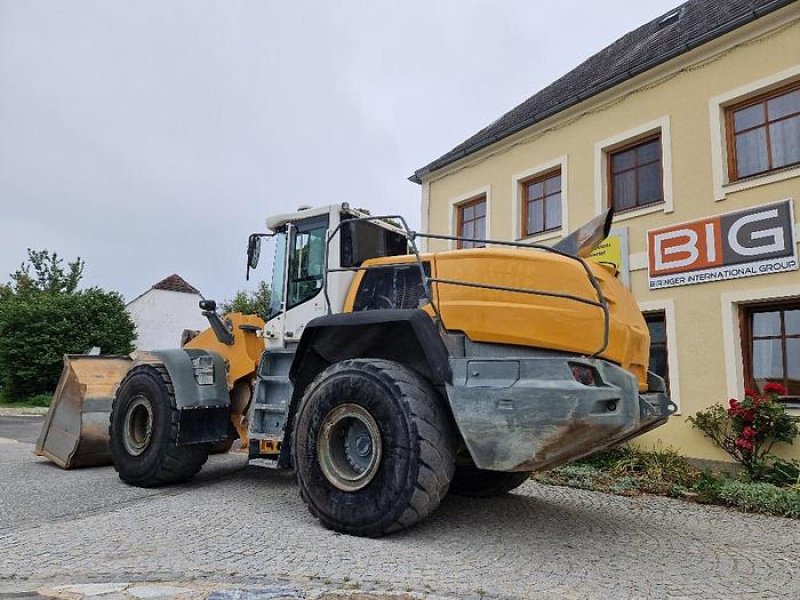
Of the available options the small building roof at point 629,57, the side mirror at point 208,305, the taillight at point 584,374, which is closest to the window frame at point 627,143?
the small building roof at point 629,57

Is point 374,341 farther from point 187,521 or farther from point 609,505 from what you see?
point 609,505

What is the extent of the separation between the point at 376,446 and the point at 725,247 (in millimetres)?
5921

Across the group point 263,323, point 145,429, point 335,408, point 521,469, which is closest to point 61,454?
point 145,429

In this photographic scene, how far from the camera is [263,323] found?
20.4ft

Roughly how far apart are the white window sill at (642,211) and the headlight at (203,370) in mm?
6323

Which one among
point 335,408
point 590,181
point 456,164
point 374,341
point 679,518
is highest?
point 456,164

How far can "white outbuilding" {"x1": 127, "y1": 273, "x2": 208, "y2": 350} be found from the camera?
32281 millimetres

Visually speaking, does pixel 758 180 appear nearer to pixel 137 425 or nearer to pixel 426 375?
pixel 426 375

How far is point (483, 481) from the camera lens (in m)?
5.53

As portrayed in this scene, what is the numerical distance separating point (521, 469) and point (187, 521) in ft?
8.26

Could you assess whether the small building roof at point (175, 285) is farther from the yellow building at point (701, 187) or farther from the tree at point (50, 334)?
the yellow building at point (701, 187)

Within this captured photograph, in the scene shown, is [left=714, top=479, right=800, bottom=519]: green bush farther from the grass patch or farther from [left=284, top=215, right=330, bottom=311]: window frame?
[left=284, top=215, right=330, bottom=311]: window frame

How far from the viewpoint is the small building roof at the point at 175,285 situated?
3328 cm

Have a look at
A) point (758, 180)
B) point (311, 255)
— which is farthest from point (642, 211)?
point (311, 255)
